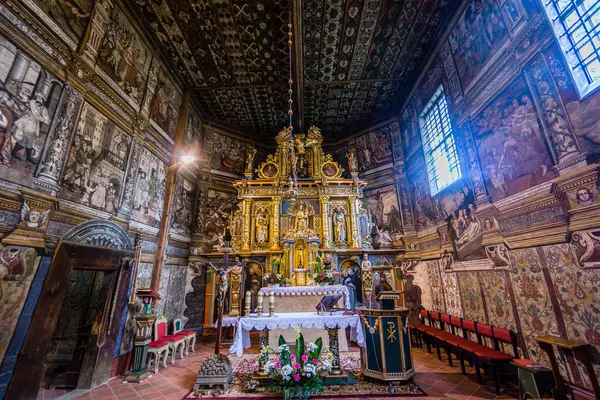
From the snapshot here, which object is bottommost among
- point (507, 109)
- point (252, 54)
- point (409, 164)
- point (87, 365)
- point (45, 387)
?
point (45, 387)

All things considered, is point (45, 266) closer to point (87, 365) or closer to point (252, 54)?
point (87, 365)

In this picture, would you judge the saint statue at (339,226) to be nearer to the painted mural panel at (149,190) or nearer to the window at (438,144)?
the window at (438,144)

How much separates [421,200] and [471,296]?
383cm

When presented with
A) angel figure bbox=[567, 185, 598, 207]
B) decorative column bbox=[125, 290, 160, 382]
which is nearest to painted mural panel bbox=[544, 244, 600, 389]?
angel figure bbox=[567, 185, 598, 207]

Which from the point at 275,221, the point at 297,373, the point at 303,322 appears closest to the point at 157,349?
the point at 303,322

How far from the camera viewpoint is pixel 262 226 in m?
10.8

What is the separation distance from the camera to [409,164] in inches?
402

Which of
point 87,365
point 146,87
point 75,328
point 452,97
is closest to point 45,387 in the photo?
point 87,365

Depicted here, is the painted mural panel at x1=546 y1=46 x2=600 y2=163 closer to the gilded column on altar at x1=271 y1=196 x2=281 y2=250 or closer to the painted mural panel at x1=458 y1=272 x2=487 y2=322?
the painted mural panel at x1=458 y1=272 x2=487 y2=322

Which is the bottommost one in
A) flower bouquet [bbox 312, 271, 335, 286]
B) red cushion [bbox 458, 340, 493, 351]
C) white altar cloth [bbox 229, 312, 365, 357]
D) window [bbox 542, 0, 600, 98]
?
red cushion [bbox 458, 340, 493, 351]

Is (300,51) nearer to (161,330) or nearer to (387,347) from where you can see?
(387,347)

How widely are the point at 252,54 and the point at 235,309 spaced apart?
8.97m

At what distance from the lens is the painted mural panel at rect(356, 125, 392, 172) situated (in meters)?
11.4

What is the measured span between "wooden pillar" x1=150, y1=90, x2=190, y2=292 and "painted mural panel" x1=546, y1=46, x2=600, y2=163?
939cm
